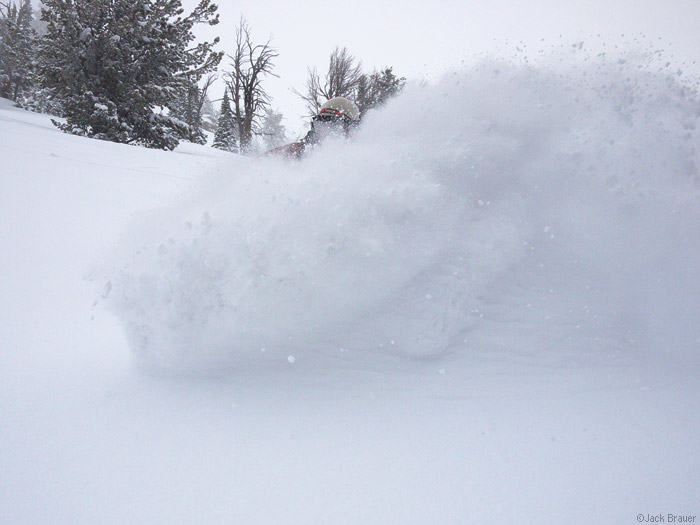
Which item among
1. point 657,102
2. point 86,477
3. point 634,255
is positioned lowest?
point 86,477

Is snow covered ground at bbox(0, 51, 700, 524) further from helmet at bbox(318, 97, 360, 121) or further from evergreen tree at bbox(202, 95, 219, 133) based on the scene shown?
evergreen tree at bbox(202, 95, 219, 133)

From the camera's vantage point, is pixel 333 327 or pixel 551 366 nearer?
pixel 333 327

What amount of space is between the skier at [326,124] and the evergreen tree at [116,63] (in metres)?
9.36

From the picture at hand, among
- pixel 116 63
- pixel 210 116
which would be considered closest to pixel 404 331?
pixel 116 63

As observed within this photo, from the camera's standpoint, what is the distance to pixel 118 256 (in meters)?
1.88

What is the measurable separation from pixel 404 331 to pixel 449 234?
2.00 feet

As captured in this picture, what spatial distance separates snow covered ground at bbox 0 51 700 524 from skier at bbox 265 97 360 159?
4.63ft

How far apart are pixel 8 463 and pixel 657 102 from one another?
3991 mm

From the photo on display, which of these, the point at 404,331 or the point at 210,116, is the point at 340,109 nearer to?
the point at 404,331

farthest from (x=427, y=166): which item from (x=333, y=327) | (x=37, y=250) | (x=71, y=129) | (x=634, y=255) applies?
(x=71, y=129)

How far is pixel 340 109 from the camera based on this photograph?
4582 millimetres

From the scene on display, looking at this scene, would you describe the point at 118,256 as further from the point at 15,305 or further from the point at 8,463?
the point at 15,305

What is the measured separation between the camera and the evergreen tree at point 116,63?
10703 mm

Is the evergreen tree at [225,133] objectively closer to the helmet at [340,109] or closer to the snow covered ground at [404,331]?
the helmet at [340,109]
